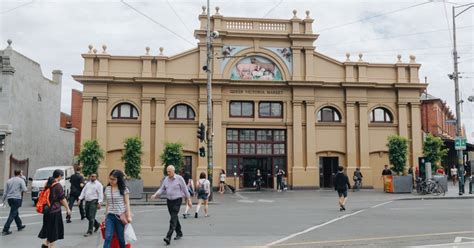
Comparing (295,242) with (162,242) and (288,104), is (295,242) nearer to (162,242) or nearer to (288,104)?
(162,242)

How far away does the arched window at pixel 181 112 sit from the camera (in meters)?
33.3

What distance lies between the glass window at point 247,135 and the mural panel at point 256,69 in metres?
3.93

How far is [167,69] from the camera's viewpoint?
33.4 m

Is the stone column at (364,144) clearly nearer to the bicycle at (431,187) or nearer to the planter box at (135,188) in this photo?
the bicycle at (431,187)

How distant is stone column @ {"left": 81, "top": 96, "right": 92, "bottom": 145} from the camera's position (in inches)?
1254

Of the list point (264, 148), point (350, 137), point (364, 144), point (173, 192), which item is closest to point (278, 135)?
point (264, 148)

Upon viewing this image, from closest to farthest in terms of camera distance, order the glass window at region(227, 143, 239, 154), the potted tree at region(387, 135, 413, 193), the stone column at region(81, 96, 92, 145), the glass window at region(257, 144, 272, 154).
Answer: the potted tree at region(387, 135, 413, 193) → the stone column at region(81, 96, 92, 145) → the glass window at region(227, 143, 239, 154) → the glass window at region(257, 144, 272, 154)

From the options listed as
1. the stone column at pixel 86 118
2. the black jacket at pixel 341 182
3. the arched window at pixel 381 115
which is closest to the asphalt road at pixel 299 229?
the black jacket at pixel 341 182

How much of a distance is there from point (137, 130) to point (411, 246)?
83.8 ft

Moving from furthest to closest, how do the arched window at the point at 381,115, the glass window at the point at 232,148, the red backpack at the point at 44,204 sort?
1. the arched window at the point at 381,115
2. the glass window at the point at 232,148
3. the red backpack at the point at 44,204

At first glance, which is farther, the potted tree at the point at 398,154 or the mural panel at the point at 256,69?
the mural panel at the point at 256,69

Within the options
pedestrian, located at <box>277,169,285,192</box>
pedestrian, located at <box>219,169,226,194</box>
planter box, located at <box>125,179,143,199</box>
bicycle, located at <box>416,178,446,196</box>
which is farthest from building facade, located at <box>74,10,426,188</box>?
bicycle, located at <box>416,178,446,196</box>

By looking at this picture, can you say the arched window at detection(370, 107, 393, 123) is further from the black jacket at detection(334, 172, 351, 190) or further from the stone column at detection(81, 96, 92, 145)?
the stone column at detection(81, 96, 92, 145)

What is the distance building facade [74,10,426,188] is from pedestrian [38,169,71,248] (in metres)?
22.8
